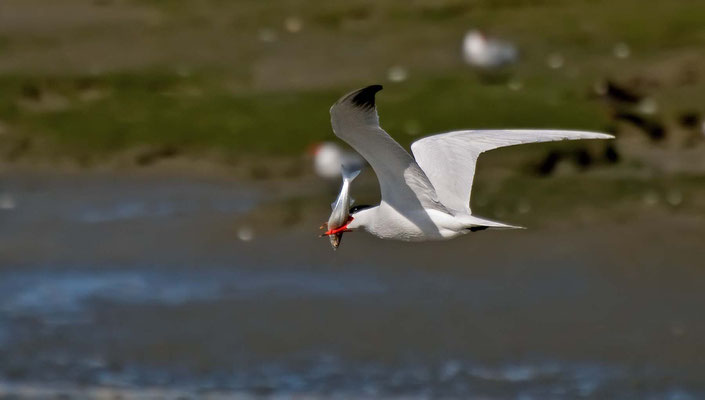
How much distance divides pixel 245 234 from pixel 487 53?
5.09 metres

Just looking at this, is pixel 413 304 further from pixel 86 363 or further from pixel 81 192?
pixel 81 192

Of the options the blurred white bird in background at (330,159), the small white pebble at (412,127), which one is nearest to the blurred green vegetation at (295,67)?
the small white pebble at (412,127)

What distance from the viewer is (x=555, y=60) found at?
19234mm

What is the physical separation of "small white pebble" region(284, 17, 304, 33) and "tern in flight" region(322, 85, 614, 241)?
45.6ft

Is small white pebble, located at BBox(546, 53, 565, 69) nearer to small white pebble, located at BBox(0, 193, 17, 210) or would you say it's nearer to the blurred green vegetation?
the blurred green vegetation

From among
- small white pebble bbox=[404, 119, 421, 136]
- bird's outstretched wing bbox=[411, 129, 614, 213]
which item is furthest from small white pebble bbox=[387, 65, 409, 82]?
bird's outstretched wing bbox=[411, 129, 614, 213]

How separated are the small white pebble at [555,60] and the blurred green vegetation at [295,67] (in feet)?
0.44

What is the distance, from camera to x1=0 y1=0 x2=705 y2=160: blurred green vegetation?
17.8 meters

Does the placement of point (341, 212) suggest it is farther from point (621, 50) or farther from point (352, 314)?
point (621, 50)

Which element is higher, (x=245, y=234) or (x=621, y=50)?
(x=621, y=50)

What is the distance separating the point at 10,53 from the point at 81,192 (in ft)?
16.6

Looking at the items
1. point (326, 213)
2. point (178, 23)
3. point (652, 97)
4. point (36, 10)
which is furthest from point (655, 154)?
point (36, 10)

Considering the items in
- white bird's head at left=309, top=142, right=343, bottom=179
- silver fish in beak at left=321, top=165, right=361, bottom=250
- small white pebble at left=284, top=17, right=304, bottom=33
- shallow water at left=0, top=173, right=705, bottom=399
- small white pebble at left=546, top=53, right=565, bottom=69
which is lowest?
shallow water at left=0, top=173, right=705, bottom=399

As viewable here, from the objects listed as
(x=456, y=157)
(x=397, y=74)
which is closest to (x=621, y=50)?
(x=397, y=74)
